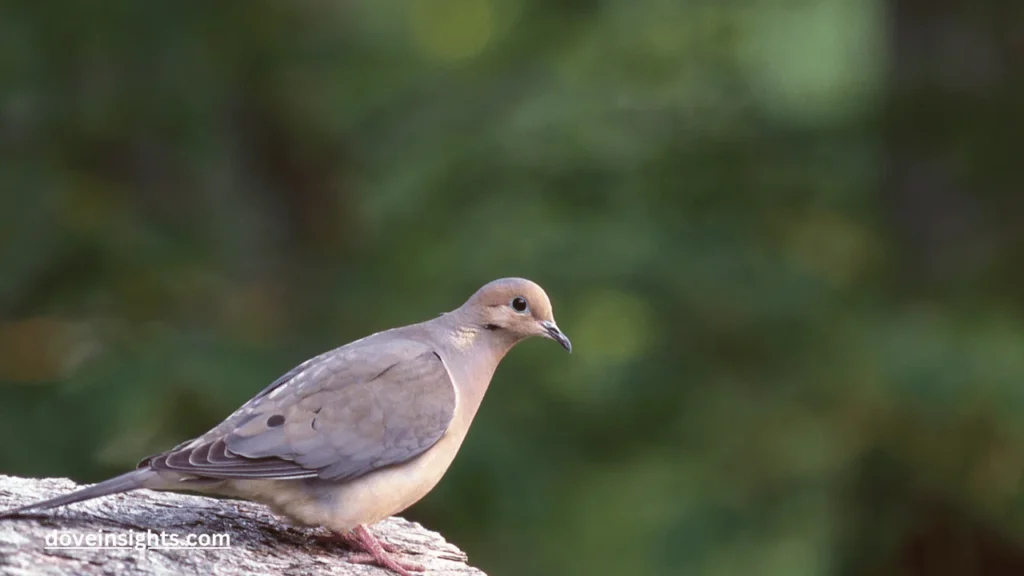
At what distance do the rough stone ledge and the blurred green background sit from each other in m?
2.05

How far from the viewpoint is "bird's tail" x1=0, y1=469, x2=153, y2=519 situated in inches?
129

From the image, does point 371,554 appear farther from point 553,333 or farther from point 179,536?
point 553,333

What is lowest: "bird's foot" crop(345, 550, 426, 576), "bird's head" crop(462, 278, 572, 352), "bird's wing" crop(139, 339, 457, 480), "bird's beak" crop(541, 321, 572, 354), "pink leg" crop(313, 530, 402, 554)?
"bird's foot" crop(345, 550, 426, 576)

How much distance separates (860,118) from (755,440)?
196 centimetres

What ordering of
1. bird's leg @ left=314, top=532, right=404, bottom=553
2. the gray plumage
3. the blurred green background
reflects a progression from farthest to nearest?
the blurred green background → bird's leg @ left=314, top=532, right=404, bottom=553 → the gray plumage

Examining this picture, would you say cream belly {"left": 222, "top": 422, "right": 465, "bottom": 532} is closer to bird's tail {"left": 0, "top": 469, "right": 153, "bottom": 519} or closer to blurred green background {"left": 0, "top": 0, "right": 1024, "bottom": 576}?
bird's tail {"left": 0, "top": 469, "right": 153, "bottom": 519}

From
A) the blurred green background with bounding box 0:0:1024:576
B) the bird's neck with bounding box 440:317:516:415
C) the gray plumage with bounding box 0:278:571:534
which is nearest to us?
the gray plumage with bounding box 0:278:571:534

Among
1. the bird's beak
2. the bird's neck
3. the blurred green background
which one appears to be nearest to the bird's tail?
the bird's neck

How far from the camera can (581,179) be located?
23.7ft

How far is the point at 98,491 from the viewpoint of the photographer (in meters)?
3.29

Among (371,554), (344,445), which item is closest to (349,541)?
(371,554)

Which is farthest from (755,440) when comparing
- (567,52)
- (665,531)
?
(567,52)

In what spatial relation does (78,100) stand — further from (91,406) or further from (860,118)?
(860,118)

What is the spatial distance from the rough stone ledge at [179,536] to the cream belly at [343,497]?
133 millimetres
